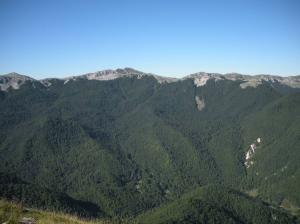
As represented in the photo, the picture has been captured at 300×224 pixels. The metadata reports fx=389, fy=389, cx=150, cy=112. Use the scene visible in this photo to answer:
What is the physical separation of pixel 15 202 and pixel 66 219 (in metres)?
3.87

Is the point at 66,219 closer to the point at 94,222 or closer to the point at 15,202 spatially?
the point at 94,222

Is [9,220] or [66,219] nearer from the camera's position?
[9,220]

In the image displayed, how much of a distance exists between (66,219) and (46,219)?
1131 mm

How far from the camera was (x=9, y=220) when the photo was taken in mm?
20797

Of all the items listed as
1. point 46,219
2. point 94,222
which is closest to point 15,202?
point 46,219

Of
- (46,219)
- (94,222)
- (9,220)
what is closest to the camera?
(9,220)

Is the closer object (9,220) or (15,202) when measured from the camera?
(9,220)

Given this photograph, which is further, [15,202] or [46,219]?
[15,202]

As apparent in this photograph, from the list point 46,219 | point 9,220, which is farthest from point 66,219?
point 9,220

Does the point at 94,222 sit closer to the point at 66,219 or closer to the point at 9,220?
the point at 66,219

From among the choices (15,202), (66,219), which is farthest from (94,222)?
(15,202)

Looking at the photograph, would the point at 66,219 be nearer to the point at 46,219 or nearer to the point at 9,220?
the point at 46,219

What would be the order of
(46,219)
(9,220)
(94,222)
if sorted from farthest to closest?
(94,222) < (46,219) < (9,220)

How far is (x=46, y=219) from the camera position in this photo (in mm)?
22281
